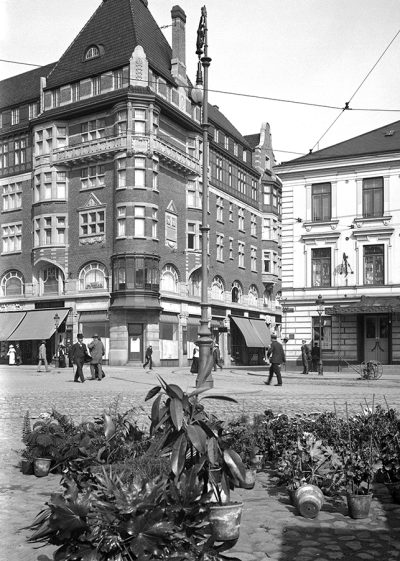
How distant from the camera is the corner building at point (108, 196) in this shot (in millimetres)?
45594

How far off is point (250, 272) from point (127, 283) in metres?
19.8

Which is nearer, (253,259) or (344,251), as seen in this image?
(344,251)

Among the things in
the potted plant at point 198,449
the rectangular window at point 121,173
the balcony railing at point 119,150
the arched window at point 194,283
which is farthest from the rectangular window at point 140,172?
the potted plant at point 198,449

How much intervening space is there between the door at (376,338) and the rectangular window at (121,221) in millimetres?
18390

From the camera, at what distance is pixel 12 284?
2010 inches

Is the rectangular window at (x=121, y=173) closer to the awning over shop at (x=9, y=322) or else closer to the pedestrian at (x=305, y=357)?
the awning over shop at (x=9, y=322)

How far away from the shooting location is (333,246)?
1403 inches

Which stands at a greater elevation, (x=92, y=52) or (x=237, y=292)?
(x=92, y=52)

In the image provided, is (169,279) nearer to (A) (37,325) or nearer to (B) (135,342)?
(B) (135,342)

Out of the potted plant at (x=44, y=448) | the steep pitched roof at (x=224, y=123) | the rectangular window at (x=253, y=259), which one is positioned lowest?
the potted plant at (x=44, y=448)

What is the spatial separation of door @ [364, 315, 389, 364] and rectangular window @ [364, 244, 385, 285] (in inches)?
75.6

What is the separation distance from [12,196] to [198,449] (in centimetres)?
5130

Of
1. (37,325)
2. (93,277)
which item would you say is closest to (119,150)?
(93,277)

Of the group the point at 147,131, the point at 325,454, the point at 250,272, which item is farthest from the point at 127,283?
the point at 325,454
